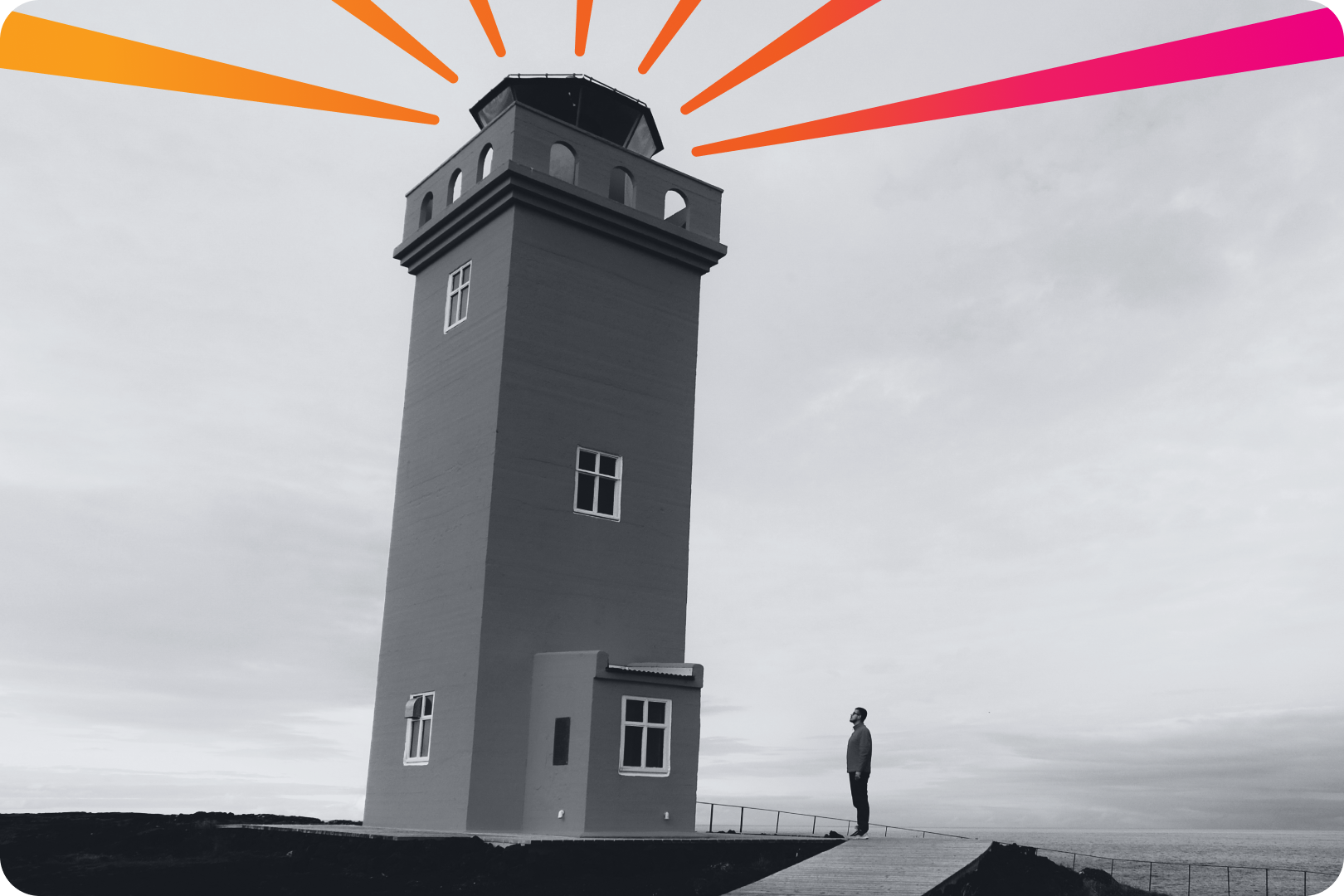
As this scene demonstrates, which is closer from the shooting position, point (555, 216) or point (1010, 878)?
point (1010, 878)

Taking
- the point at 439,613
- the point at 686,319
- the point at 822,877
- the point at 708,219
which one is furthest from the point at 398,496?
the point at 822,877

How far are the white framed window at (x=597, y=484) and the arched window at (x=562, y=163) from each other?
18.9ft

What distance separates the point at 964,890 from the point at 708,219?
14.9 m

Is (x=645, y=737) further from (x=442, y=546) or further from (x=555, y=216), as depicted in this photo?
(x=555, y=216)

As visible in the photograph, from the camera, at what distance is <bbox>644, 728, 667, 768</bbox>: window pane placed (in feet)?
63.4

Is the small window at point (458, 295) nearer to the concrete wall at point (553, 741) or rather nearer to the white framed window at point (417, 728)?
the concrete wall at point (553, 741)

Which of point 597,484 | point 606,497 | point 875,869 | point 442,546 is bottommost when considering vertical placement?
point 875,869

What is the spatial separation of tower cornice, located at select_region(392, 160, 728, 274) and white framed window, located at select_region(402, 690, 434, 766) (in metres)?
9.31

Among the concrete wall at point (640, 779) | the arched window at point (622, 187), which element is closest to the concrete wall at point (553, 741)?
the concrete wall at point (640, 779)

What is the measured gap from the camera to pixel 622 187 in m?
23.5

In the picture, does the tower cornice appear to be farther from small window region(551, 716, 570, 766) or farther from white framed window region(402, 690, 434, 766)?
small window region(551, 716, 570, 766)

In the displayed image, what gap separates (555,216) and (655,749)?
33.8 feet

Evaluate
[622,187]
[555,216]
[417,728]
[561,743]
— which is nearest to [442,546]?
[417,728]

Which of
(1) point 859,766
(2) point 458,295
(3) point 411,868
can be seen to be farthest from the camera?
(2) point 458,295
